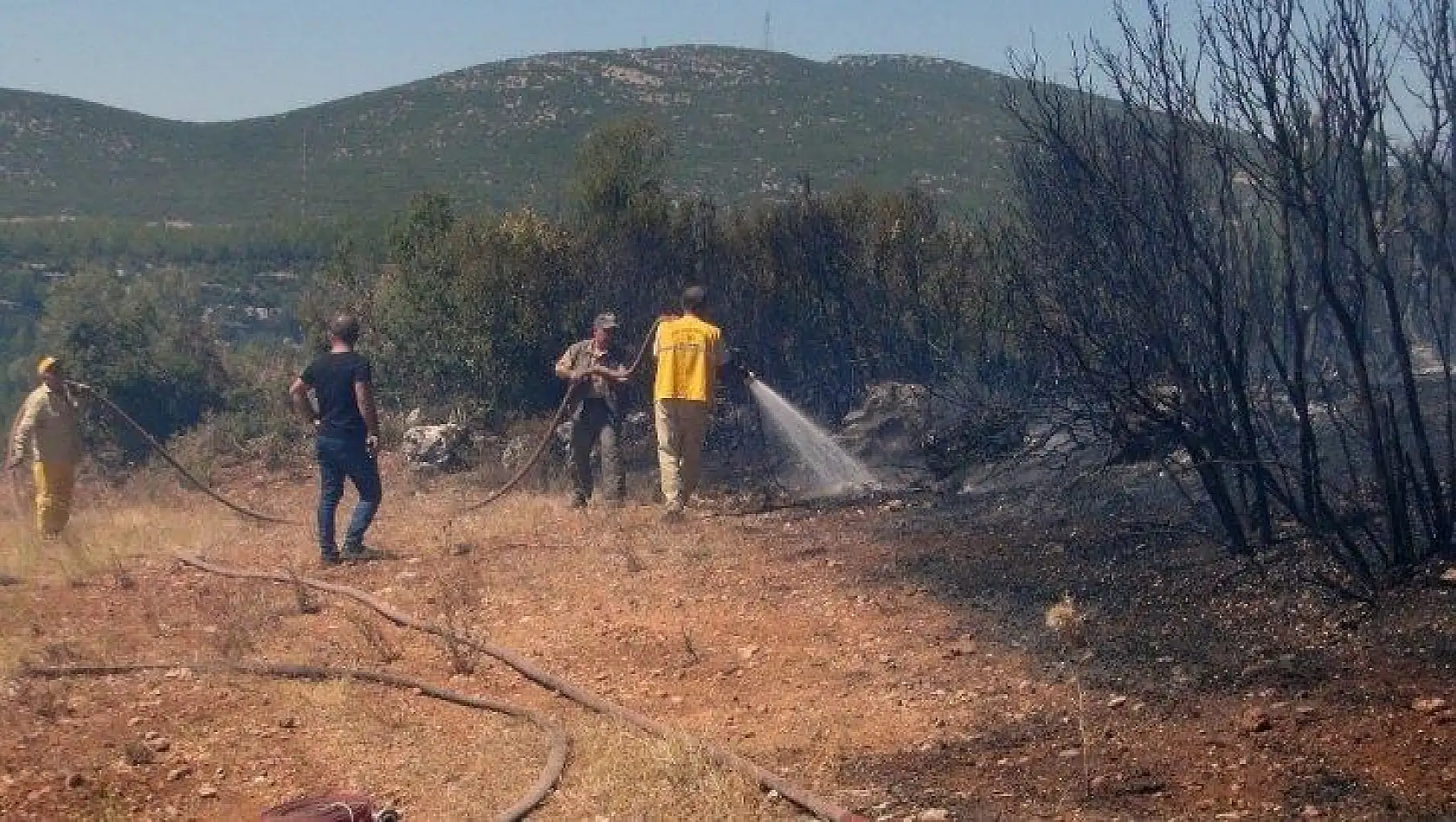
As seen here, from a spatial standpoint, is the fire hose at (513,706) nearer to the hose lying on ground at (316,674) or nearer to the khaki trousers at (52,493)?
the hose lying on ground at (316,674)

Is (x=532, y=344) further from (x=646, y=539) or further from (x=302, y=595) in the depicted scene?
(x=302, y=595)

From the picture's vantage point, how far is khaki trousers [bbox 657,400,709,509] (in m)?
11.5

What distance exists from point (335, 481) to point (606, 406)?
2.57 metres

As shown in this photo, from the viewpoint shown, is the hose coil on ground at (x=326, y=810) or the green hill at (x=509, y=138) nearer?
the hose coil on ground at (x=326, y=810)

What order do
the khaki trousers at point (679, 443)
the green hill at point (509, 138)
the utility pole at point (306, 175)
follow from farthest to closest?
the green hill at point (509, 138)
the utility pole at point (306, 175)
the khaki trousers at point (679, 443)

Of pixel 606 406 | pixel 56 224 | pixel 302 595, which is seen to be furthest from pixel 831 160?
pixel 302 595

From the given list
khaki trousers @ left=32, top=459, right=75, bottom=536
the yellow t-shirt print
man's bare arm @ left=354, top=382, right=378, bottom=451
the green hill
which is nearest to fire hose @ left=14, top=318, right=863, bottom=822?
man's bare arm @ left=354, top=382, right=378, bottom=451

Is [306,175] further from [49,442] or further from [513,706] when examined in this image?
[513,706]

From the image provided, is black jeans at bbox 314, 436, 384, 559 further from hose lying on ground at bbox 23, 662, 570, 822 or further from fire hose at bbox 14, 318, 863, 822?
hose lying on ground at bbox 23, 662, 570, 822

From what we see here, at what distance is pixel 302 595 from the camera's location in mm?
8914

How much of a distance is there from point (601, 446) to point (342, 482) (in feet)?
7.84

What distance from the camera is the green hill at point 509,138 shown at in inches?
1736

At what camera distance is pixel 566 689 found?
6.84 metres

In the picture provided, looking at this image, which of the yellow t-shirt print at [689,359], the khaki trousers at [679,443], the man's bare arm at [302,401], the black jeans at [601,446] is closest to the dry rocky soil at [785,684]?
the man's bare arm at [302,401]
